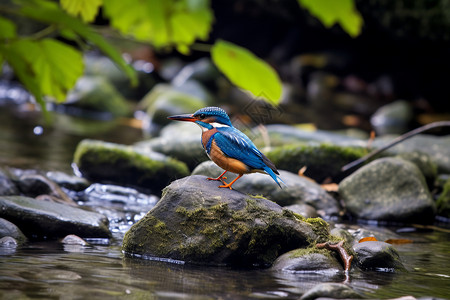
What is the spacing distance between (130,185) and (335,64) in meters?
13.4

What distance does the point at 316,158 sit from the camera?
705 cm

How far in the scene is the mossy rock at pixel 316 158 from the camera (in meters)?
6.98

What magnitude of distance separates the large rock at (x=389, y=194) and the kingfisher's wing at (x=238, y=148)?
9.38 ft

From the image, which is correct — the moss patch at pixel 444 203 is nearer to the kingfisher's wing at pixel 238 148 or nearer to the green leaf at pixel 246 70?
the kingfisher's wing at pixel 238 148

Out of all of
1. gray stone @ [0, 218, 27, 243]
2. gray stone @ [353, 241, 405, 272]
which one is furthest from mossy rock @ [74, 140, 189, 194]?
gray stone @ [353, 241, 405, 272]

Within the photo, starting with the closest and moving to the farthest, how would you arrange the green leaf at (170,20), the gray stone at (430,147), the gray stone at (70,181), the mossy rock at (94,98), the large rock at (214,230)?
the green leaf at (170,20)
the large rock at (214,230)
the gray stone at (70,181)
the gray stone at (430,147)
the mossy rock at (94,98)

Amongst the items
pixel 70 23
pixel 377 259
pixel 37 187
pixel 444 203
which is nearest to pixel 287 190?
pixel 377 259

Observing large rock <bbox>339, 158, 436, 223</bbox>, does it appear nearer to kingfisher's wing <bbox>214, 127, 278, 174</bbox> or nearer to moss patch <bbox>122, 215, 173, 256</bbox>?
kingfisher's wing <bbox>214, 127, 278, 174</bbox>

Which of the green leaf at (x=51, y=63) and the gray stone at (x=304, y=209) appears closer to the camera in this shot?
the green leaf at (x=51, y=63)

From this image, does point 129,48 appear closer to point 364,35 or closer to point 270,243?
point 364,35

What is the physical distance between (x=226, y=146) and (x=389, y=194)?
3277 mm

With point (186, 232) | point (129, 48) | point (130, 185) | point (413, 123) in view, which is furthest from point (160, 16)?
point (129, 48)

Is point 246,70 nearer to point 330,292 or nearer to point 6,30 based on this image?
point 6,30

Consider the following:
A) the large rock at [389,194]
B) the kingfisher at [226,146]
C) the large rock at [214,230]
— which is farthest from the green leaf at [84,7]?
the large rock at [389,194]
